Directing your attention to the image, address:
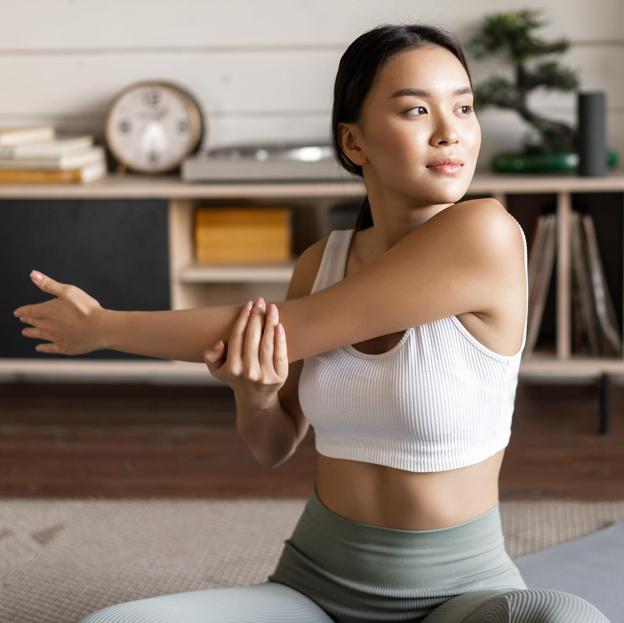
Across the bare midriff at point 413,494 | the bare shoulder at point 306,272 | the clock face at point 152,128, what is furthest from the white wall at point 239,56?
the bare midriff at point 413,494

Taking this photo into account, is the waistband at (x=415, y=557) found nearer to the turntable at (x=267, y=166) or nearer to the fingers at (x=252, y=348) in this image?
the fingers at (x=252, y=348)

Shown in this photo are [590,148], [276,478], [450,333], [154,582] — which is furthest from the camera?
[590,148]

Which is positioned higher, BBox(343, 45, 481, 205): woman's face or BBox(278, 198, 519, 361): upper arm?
BBox(343, 45, 481, 205): woman's face

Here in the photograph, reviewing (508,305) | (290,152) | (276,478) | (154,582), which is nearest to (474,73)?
(290,152)

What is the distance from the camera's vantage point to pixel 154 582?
6.50ft

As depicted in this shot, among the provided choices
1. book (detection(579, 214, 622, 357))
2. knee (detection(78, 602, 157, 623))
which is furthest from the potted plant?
knee (detection(78, 602, 157, 623))

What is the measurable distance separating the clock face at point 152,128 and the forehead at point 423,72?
2.02 metres

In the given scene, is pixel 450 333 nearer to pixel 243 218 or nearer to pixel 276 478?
pixel 276 478

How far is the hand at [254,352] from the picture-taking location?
3.99 feet

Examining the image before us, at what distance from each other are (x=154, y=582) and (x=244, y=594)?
0.71m

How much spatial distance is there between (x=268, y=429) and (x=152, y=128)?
1987 mm

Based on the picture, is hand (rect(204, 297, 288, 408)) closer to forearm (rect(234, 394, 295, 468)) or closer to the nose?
forearm (rect(234, 394, 295, 468))

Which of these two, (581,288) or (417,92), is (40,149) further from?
(417,92)

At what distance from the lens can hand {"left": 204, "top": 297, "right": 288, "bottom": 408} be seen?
122 centimetres
